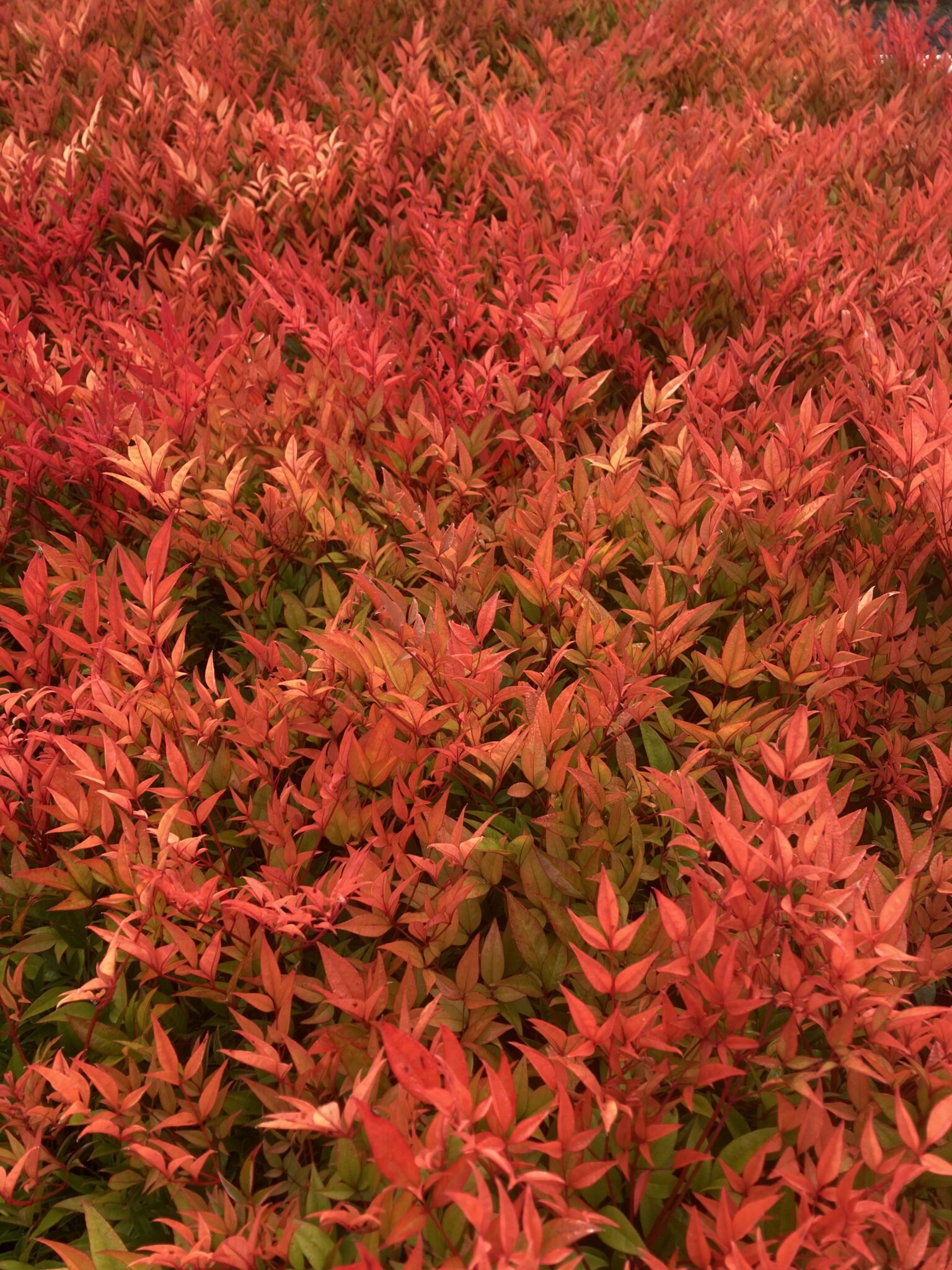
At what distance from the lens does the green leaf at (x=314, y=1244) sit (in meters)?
1.09

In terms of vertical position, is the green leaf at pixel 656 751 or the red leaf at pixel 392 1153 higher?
the green leaf at pixel 656 751

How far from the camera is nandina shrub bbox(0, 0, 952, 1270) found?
116cm

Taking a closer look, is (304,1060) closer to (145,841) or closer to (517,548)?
(145,841)

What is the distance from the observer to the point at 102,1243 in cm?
115

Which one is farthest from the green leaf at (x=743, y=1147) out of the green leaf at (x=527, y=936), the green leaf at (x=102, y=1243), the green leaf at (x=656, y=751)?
the green leaf at (x=102, y=1243)

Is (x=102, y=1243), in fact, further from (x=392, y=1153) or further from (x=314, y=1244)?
(x=392, y=1153)

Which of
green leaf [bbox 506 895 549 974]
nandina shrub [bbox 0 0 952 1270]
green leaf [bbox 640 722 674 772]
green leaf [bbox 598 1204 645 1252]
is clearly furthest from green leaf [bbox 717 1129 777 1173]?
green leaf [bbox 640 722 674 772]

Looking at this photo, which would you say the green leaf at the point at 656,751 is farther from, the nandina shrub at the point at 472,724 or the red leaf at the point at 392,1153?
the red leaf at the point at 392,1153

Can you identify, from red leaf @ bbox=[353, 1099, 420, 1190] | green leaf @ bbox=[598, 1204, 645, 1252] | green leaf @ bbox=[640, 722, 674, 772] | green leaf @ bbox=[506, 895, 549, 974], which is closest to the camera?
red leaf @ bbox=[353, 1099, 420, 1190]

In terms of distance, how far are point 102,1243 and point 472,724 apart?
0.81 m

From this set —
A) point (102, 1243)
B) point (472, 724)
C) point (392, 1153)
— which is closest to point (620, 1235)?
point (392, 1153)

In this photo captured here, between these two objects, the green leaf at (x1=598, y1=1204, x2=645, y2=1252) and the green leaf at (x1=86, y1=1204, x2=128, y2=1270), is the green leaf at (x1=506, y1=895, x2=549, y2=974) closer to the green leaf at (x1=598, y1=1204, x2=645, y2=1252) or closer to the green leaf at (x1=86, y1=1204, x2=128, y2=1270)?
the green leaf at (x1=598, y1=1204, x2=645, y2=1252)

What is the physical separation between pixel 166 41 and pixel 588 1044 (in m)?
4.74

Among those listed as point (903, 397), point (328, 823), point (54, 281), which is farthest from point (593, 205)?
point (328, 823)
